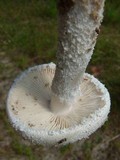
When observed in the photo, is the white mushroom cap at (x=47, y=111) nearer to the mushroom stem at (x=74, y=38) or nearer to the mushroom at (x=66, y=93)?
the mushroom at (x=66, y=93)

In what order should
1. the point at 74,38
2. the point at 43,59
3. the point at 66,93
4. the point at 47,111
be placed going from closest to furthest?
the point at 74,38
the point at 66,93
the point at 47,111
the point at 43,59

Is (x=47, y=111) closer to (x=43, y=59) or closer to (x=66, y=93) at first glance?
(x=66, y=93)

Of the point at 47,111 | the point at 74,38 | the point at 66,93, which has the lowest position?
the point at 47,111

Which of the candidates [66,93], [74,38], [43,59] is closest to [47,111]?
[66,93]

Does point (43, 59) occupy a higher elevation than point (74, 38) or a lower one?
lower

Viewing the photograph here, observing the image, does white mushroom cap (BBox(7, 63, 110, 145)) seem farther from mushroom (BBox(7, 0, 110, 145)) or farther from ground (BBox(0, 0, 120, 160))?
ground (BBox(0, 0, 120, 160))

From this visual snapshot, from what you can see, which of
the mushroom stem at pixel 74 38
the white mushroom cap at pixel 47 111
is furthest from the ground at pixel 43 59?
the mushroom stem at pixel 74 38

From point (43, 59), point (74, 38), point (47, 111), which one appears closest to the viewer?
point (74, 38)

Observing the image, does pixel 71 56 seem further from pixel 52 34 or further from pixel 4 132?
pixel 52 34
